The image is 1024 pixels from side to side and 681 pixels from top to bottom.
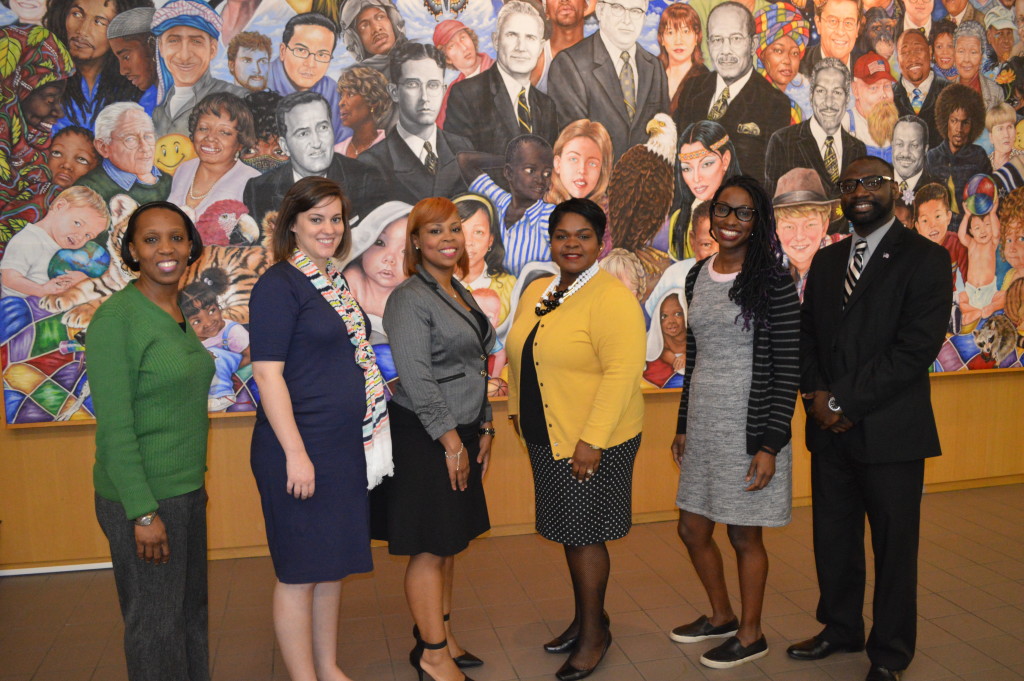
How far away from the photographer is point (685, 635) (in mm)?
3111

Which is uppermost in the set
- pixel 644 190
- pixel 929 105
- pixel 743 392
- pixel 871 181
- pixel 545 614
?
pixel 929 105

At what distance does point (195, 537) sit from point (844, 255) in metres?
2.46

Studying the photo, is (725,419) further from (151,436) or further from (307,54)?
(307,54)

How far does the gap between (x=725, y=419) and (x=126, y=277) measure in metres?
2.90

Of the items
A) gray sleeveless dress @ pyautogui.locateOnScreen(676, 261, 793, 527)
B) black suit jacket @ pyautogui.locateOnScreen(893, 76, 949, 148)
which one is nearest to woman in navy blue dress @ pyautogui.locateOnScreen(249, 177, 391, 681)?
gray sleeveless dress @ pyautogui.locateOnScreen(676, 261, 793, 527)

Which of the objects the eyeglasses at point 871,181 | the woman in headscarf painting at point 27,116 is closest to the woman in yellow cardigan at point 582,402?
the eyeglasses at point 871,181

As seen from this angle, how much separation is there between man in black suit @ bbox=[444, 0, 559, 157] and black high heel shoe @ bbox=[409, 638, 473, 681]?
2.47 m

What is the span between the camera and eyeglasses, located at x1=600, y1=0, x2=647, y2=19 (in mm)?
4156

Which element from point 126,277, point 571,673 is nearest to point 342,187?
point 126,277

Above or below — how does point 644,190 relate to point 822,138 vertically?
below

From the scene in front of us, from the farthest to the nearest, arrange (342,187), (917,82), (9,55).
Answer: (917,82) < (342,187) < (9,55)

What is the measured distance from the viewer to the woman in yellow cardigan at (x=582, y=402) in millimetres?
2666

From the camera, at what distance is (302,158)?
12.7 feet

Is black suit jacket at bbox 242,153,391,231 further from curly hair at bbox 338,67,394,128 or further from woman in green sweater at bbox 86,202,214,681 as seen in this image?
woman in green sweater at bbox 86,202,214,681
